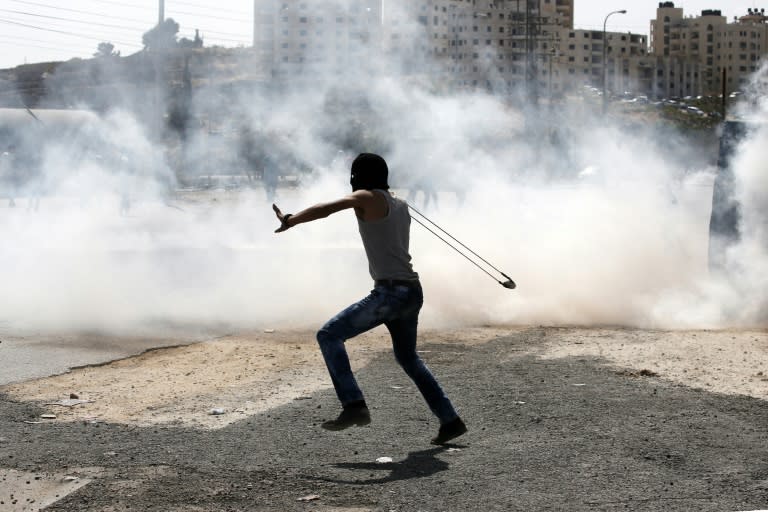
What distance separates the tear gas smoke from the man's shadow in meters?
5.01

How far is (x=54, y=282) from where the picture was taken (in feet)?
42.3

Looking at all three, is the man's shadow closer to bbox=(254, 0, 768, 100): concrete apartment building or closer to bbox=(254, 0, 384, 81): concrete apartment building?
bbox=(254, 0, 768, 100): concrete apartment building

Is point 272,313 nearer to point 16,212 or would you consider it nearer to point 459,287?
point 459,287

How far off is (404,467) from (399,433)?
0.74m

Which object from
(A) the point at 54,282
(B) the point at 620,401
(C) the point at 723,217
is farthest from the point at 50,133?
(B) the point at 620,401

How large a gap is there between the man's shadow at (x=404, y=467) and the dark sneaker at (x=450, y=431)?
0.18 meters

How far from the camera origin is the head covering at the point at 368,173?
568cm

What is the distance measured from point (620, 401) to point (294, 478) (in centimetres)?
253

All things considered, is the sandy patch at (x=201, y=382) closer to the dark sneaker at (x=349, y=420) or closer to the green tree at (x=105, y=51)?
the dark sneaker at (x=349, y=420)

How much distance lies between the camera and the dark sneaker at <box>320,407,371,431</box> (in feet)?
18.5

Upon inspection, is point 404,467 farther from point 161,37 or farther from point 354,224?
point 161,37

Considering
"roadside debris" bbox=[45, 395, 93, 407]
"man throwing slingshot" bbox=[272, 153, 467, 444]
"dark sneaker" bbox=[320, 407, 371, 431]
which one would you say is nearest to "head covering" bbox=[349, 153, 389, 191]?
"man throwing slingshot" bbox=[272, 153, 467, 444]

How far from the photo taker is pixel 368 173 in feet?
18.6

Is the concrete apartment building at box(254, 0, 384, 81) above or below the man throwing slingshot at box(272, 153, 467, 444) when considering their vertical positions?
above
